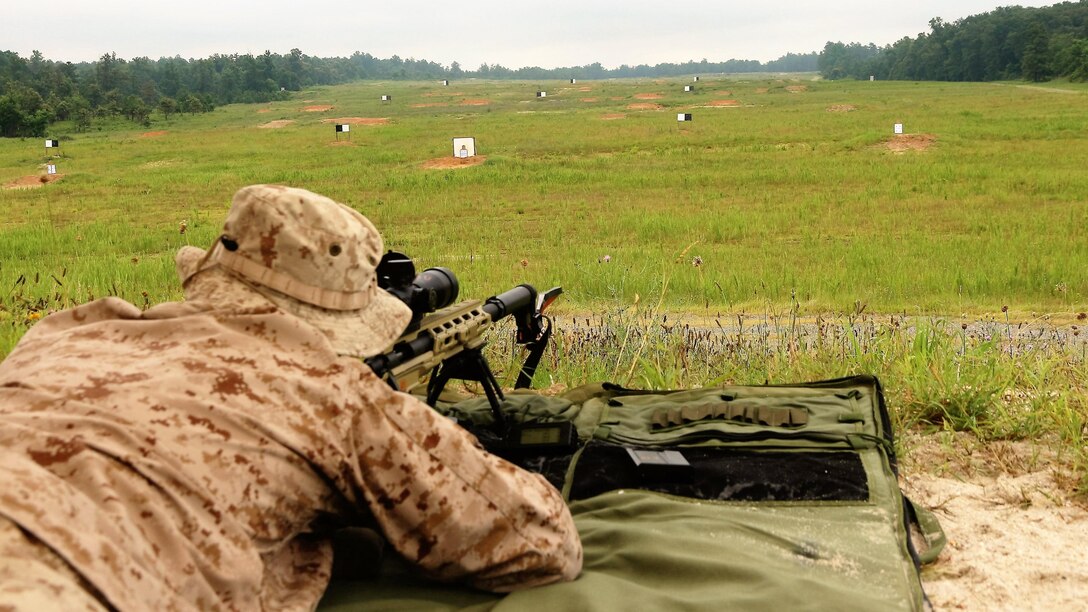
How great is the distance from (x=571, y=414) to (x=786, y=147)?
2118 centimetres

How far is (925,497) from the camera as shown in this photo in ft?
11.5

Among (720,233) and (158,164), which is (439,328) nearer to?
(720,233)

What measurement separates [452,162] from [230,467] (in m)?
21.7

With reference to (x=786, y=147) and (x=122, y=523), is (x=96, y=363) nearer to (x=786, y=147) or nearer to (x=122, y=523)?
(x=122, y=523)

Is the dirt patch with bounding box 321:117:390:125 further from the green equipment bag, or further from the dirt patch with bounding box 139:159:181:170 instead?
the green equipment bag

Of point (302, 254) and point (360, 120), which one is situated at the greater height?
point (302, 254)

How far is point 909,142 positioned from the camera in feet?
74.9

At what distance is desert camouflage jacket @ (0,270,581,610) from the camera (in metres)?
1.76

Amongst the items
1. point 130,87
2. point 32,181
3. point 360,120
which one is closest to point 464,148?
point 32,181

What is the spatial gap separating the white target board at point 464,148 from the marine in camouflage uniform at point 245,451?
21.0 m

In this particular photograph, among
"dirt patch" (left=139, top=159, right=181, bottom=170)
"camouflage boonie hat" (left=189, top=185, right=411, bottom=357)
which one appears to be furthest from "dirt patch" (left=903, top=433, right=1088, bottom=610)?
"dirt patch" (left=139, top=159, right=181, bottom=170)

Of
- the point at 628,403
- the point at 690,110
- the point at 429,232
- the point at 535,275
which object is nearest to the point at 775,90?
the point at 690,110

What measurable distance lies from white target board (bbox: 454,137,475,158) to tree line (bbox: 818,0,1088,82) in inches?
1723

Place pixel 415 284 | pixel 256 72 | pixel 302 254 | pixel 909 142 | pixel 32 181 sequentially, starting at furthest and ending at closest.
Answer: pixel 256 72
pixel 32 181
pixel 909 142
pixel 415 284
pixel 302 254
